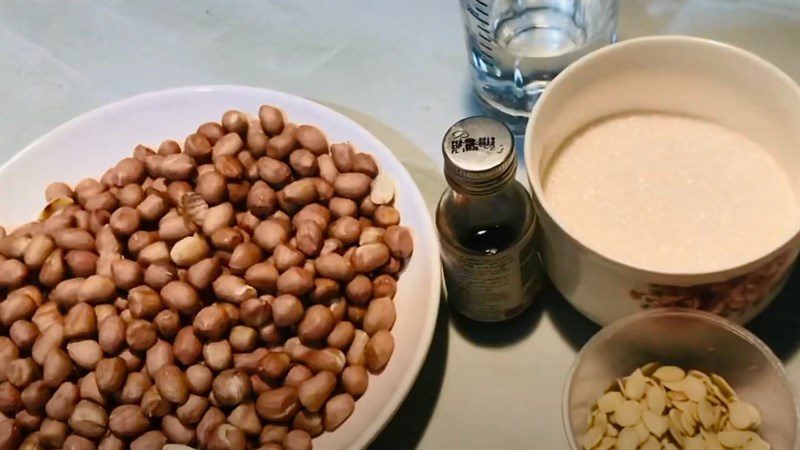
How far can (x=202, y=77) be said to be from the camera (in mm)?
856

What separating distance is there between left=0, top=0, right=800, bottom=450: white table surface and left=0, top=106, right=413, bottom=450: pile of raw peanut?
75mm

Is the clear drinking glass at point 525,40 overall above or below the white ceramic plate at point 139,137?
above

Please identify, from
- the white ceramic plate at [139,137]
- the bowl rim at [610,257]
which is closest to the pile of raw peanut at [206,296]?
the white ceramic plate at [139,137]

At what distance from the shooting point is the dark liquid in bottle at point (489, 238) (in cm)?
61

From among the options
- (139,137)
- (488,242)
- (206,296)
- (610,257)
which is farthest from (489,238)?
(139,137)

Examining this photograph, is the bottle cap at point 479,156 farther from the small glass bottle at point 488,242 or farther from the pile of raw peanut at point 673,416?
the pile of raw peanut at point 673,416

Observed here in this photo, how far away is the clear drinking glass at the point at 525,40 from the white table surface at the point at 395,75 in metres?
0.05

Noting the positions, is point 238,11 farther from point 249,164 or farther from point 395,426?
point 395,426

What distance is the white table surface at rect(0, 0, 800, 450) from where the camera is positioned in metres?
0.63

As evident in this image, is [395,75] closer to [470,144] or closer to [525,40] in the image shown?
[525,40]

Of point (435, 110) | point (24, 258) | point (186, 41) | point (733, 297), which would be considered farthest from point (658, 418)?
point (186, 41)

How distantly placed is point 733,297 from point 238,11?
566 millimetres

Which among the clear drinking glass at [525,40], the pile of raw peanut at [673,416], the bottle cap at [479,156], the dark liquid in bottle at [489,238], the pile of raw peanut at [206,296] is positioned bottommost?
the pile of raw peanut at [673,416]

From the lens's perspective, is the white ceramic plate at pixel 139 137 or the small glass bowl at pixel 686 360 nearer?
the small glass bowl at pixel 686 360
